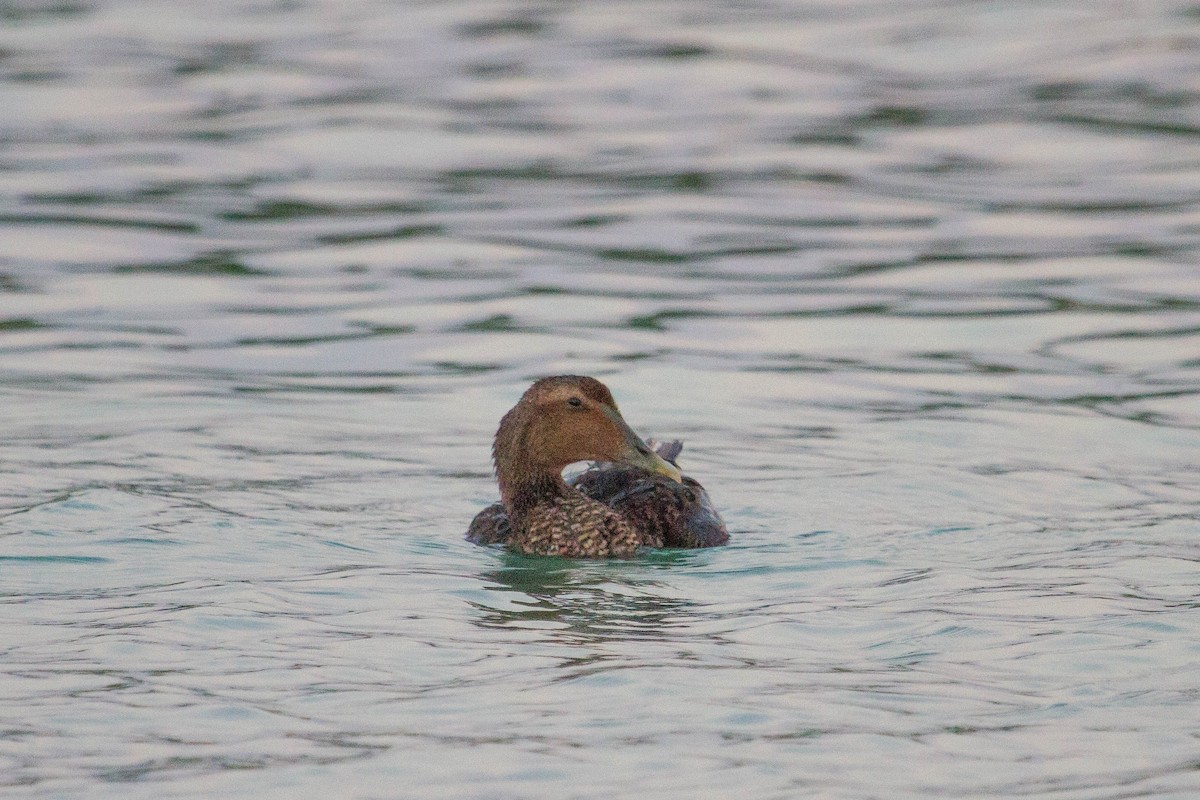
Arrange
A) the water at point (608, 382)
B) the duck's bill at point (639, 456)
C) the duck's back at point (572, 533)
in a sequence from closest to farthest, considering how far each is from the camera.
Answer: the water at point (608, 382) → the duck's bill at point (639, 456) → the duck's back at point (572, 533)

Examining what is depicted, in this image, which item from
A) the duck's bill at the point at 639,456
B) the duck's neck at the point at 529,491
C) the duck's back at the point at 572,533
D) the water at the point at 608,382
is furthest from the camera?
the duck's neck at the point at 529,491

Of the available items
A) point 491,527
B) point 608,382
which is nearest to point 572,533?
point 491,527

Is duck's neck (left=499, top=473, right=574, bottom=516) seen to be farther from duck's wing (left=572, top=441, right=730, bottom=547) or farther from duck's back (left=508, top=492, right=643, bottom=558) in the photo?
duck's wing (left=572, top=441, right=730, bottom=547)

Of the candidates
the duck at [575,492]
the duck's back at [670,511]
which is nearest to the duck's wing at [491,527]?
the duck at [575,492]

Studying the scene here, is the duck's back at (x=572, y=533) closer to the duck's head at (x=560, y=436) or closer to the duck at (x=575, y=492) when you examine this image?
the duck at (x=575, y=492)

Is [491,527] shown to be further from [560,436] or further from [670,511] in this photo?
[670,511]

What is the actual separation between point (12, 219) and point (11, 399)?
16.5 ft

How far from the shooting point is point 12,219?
17.8 meters

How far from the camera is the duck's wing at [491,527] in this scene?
1060 cm

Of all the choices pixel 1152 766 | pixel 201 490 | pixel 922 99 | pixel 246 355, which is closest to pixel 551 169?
pixel 922 99

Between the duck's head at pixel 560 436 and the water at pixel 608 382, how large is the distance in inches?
18.6

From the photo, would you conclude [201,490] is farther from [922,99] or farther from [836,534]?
[922,99]

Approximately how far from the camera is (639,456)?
1040 cm

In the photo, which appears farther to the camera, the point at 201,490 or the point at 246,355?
the point at 246,355
